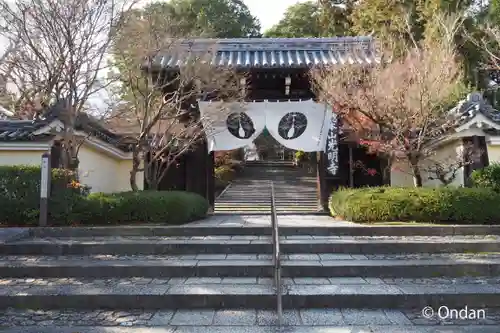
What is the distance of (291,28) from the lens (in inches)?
1120

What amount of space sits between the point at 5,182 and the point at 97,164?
3380mm

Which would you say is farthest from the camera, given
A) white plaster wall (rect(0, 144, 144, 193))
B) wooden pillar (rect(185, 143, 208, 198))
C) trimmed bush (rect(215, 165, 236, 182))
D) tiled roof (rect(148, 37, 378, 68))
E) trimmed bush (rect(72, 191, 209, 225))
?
trimmed bush (rect(215, 165, 236, 182))

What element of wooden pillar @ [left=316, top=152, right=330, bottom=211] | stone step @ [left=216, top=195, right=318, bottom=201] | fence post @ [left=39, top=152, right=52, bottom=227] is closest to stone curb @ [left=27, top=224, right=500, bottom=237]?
fence post @ [left=39, top=152, right=52, bottom=227]

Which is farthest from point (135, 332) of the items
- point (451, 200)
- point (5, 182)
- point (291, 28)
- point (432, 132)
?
point (291, 28)

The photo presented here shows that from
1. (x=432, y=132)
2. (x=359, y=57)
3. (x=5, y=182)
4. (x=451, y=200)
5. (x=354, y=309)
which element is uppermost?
(x=359, y=57)

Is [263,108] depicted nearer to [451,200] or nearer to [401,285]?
[451,200]

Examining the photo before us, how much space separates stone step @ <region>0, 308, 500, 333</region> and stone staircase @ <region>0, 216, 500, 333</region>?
21 millimetres

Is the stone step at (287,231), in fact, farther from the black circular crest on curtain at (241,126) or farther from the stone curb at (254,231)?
the black circular crest on curtain at (241,126)

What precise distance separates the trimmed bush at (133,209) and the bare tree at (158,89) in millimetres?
1366

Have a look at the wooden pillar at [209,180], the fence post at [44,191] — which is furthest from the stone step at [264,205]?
the fence post at [44,191]

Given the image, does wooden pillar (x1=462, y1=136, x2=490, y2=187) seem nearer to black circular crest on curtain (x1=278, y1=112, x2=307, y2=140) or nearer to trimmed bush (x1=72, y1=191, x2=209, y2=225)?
black circular crest on curtain (x1=278, y1=112, x2=307, y2=140)

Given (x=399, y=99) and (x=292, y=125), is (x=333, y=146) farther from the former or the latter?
(x=399, y=99)

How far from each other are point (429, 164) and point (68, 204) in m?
8.41

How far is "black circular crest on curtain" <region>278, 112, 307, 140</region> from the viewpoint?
10734 millimetres
